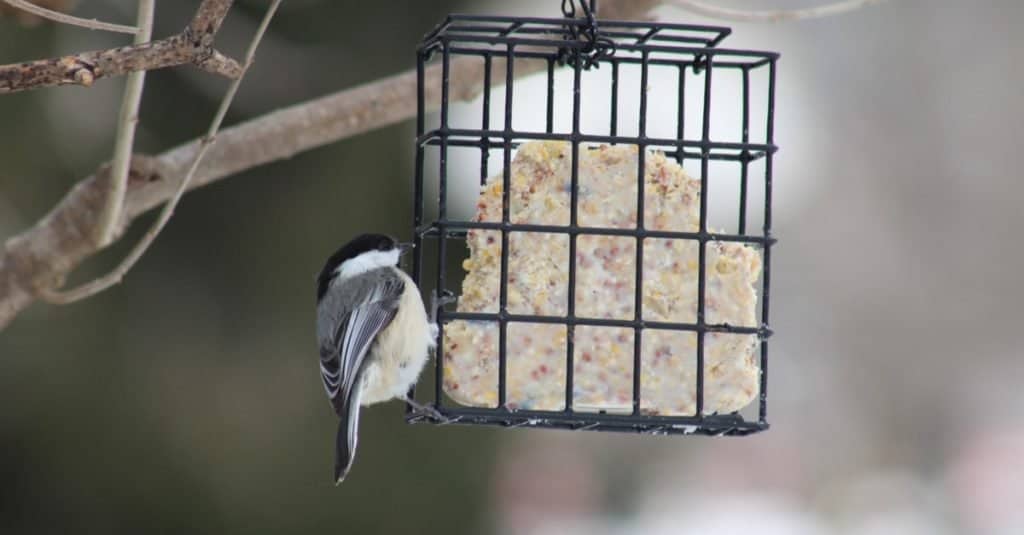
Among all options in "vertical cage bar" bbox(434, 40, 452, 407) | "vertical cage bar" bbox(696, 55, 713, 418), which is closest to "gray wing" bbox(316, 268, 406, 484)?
"vertical cage bar" bbox(434, 40, 452, 407)

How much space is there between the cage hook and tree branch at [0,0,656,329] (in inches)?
29.3

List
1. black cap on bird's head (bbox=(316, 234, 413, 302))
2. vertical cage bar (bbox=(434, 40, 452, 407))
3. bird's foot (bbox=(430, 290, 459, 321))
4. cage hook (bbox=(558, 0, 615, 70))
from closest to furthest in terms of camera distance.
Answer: cage hook (bbox=(558, 0, 615, 70))
vertical cage bar (bbox=(434, 40, 452, 407))
bird's foot (bbox=(430, 290, 459, 321))
black cap on bird's head (bbox=(316, 234, 413, 302))

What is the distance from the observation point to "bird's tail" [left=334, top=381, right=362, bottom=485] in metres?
3.76

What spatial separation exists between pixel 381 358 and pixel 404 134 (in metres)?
2.45

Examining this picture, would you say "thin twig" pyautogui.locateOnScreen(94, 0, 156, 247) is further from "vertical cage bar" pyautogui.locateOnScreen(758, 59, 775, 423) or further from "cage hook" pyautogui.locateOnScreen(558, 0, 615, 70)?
"vertical cage bar" pyautogui.locateOnScreen(758, 59, 775, 423)

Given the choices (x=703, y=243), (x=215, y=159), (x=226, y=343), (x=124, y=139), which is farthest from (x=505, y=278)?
(x=226, y=343)

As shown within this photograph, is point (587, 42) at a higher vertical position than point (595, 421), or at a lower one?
higher

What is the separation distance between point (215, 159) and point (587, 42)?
48.7 inches

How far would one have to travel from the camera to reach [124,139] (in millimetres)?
3258

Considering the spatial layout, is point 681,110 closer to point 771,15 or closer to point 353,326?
point 771,15

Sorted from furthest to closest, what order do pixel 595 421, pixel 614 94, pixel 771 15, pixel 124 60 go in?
pixel 771 15
pixel 614 94
pixel 595 421
pixel 124 60

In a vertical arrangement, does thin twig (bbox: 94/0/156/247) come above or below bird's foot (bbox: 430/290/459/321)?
above

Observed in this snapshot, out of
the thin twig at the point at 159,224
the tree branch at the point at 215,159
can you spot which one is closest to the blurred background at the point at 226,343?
the tree branch at the point at 215,159

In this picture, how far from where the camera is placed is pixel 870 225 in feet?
35.3
